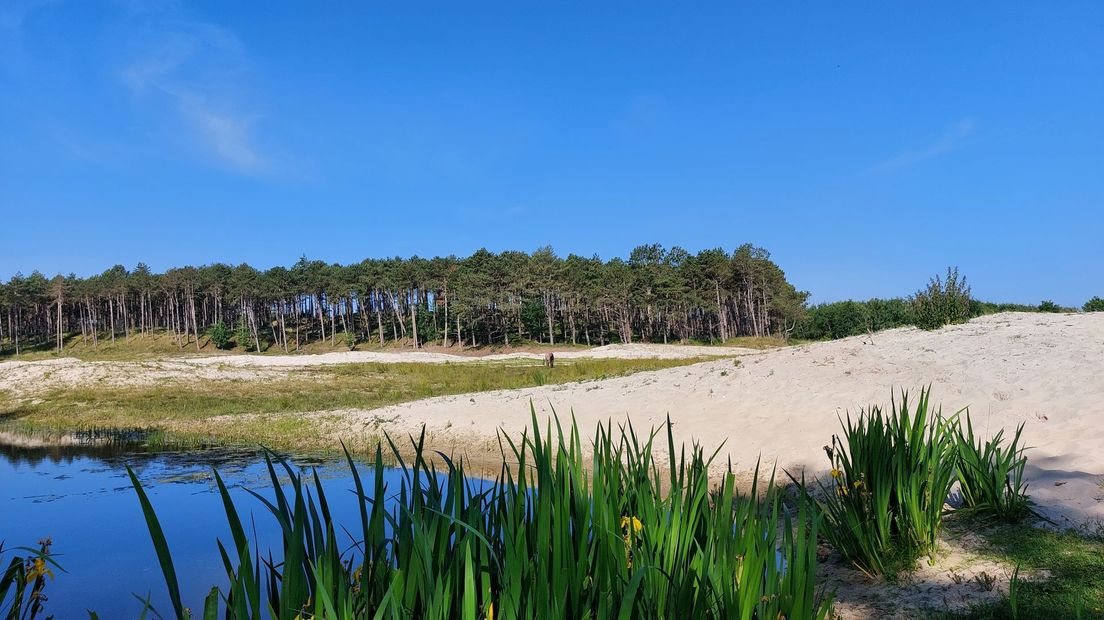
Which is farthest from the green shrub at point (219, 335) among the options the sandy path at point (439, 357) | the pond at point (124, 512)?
the pond at point (124, 512)

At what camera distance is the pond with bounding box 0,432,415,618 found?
6.84 m

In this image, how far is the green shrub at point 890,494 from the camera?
4.87 metres

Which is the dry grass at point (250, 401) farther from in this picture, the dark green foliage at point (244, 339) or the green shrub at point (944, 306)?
the dark green foliage at point (244, 339)

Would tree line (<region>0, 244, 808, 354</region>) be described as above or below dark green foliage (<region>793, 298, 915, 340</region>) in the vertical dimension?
above

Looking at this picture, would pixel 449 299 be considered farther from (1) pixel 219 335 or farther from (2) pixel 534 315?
(1) pixel 219 335

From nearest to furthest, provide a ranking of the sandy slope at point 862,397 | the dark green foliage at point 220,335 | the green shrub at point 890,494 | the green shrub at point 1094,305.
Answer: the green shrub at point 890,494 < the sandy slope at point 862,397 < the green shrub at point 1094,305 < the dark green foliage at point 220,335

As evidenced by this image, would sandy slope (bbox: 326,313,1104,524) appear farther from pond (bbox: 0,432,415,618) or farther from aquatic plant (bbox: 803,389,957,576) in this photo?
pond (bbox: 0,432,415,618)

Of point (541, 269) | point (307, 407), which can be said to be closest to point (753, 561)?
point (307, 407)

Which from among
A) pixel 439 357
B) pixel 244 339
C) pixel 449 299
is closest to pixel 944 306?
pixel 439 357

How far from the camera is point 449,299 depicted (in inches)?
3684

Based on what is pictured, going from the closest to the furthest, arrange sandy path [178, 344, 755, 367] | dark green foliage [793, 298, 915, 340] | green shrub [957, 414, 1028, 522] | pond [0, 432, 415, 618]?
green shrub [957, 414, 1028, 522] → pond [0, 432, 415, 618] → sandy path [178, 344, 755, 367] → dark green foliage [793, 298, 915, 340]

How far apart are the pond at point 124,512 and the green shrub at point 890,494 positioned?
438 centimetres

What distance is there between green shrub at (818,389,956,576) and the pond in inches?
172

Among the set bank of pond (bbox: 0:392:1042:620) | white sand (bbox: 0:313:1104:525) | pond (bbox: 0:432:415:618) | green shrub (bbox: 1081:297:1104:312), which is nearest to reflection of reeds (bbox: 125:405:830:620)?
bank of pond (bbox: 0:392:1042:620)
